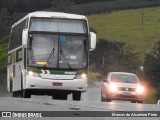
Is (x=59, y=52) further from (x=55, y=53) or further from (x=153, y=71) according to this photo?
(x=153, y=71)

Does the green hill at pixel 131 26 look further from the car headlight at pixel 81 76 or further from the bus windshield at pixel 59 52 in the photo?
the bus windshield at pixel 59 52

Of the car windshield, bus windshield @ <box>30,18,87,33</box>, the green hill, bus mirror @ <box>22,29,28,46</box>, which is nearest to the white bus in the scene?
bus windshield @ <box>30,18,87,33</box>

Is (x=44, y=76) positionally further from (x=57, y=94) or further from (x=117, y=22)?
(x=117, y=22)

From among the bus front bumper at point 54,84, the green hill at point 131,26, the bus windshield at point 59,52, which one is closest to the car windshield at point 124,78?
the bus front bumper at point 54,84

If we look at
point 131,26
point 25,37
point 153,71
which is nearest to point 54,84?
point 25,37

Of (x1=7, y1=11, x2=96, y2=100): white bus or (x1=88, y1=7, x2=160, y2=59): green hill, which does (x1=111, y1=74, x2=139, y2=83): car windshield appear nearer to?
(x1=7, y1=11, x2=96, y2=100): white bus

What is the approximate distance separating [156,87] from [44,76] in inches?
1942

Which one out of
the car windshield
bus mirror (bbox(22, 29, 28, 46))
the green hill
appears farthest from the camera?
the green hill

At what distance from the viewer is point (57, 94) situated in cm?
2542

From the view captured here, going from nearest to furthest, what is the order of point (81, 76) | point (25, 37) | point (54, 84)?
point (25, 37), point (54, 84), point (81, 76)

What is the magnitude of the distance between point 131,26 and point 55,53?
130776mm

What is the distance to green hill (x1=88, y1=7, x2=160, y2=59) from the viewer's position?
140 meters

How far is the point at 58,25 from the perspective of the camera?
24.1 meters

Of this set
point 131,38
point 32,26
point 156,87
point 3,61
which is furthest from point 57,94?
point 131,38
